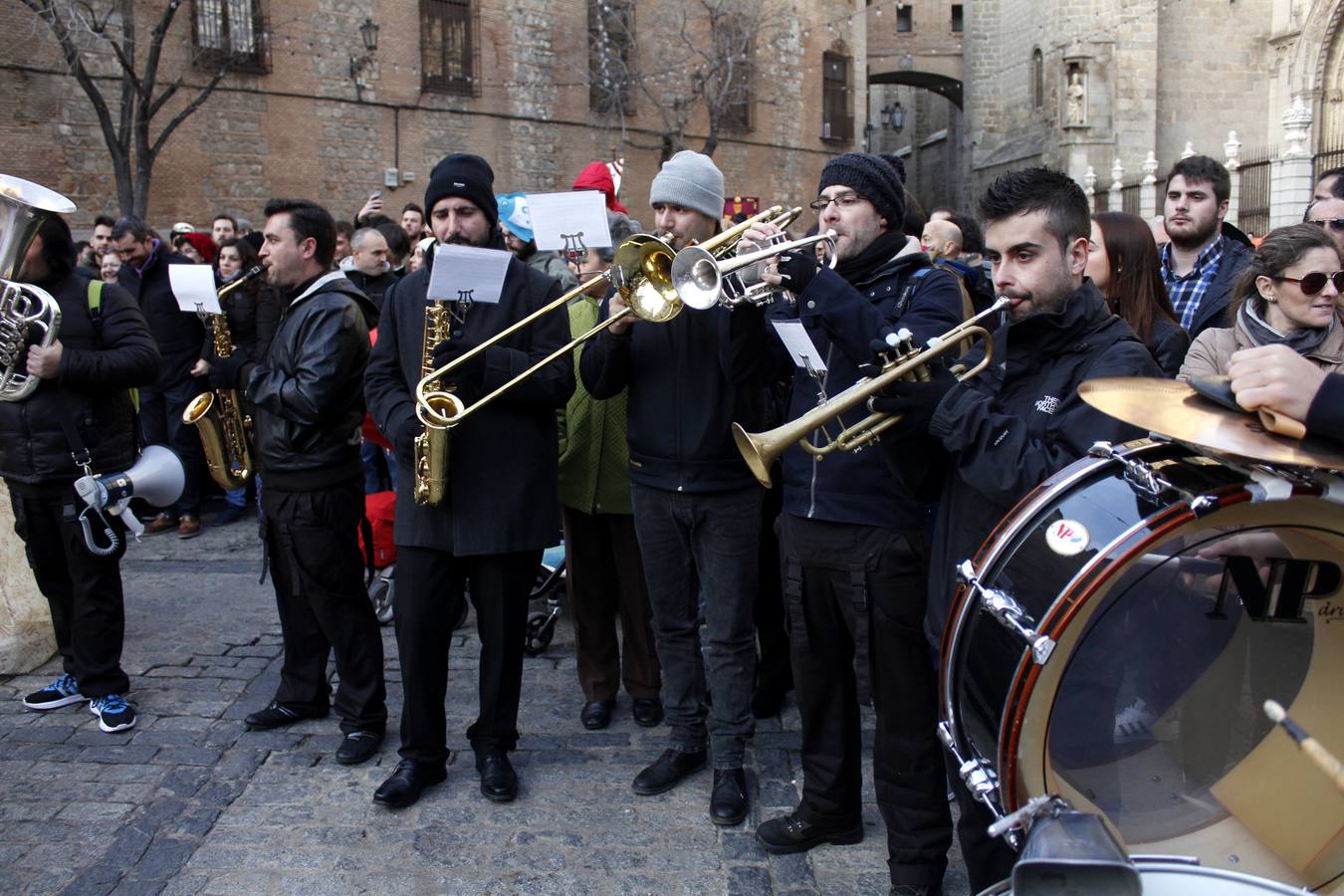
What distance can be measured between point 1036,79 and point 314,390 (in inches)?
1203

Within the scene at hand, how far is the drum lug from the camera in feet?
7.39

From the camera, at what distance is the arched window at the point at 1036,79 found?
3055cm

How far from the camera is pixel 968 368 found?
3.05 metres

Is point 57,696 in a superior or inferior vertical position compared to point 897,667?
inferior

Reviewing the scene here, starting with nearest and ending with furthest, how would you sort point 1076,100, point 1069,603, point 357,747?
point 1069,603, point 357,747, point 1076,100

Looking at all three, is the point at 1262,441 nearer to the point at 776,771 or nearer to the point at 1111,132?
the point at 776,771

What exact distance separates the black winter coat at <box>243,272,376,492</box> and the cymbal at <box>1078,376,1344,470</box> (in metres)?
3.12

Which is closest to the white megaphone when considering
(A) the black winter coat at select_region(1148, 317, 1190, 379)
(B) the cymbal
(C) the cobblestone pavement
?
(C) the cobblestone pavement

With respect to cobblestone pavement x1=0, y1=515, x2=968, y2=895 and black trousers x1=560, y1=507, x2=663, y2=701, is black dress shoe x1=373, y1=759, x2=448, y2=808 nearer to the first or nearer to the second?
cobblestone pavement x1=0, y1=515, x2=968, y2=895

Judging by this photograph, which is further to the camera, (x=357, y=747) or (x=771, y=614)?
(x=771, y=614)

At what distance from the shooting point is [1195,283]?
17.6 feet

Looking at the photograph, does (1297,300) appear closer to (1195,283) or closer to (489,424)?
(1195,283)

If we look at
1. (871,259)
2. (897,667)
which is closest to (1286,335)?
(871,259)

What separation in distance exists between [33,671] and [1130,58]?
2982 centimetres
